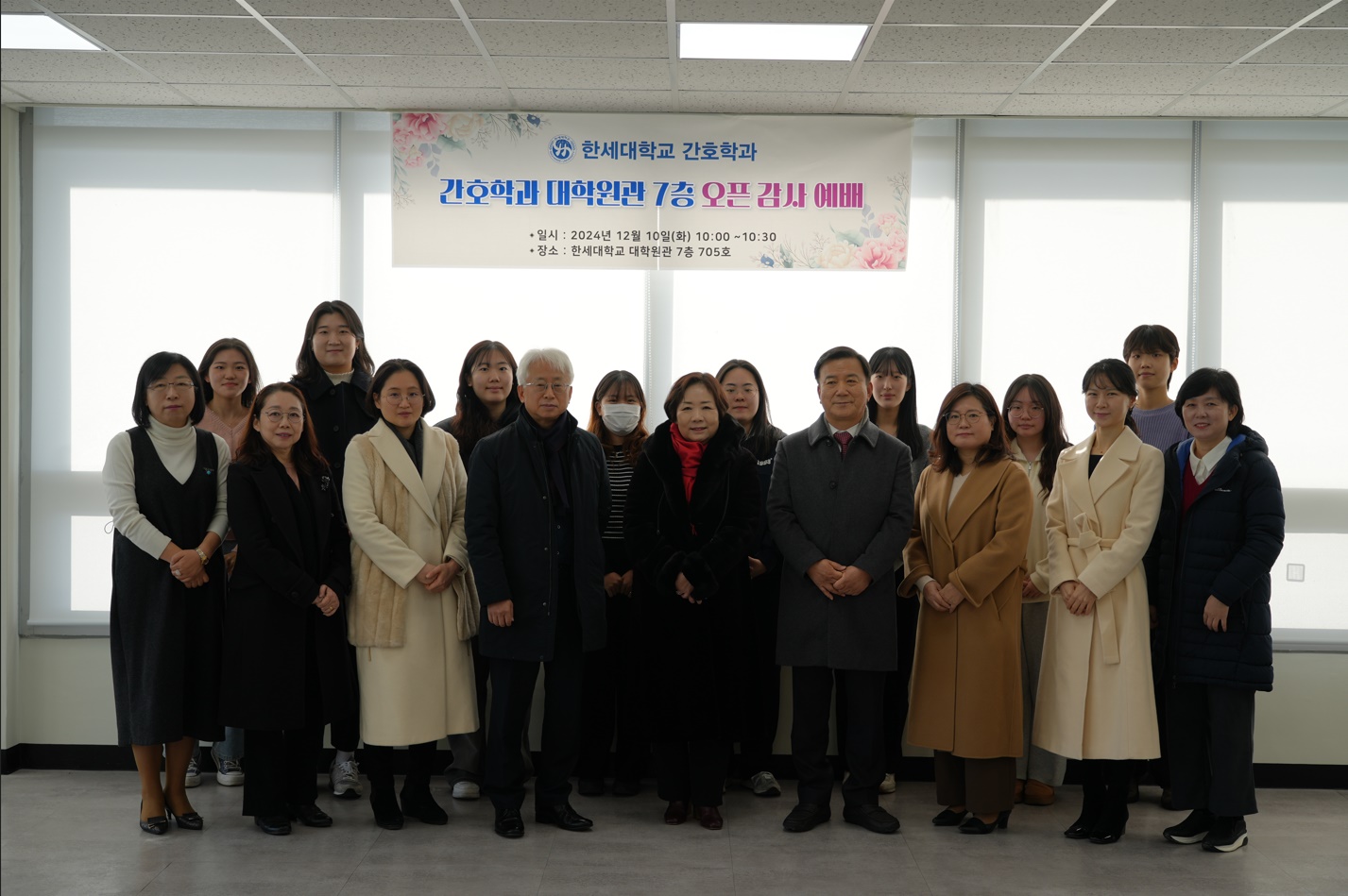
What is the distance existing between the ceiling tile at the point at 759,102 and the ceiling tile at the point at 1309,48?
1.71m

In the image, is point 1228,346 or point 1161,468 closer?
point 1161,468

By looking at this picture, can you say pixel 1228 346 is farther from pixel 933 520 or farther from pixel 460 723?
pixel 460 723

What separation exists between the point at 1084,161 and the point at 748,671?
9.93 feet

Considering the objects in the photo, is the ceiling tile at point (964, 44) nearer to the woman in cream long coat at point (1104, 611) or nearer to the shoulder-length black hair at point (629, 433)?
the woman in cream long coat at point (1104, 611)

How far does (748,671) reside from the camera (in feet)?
12.7

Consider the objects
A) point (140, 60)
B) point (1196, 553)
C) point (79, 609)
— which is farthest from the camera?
point (79, 609)

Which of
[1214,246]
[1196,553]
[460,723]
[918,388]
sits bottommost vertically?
[460,723]

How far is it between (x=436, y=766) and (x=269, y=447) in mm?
1830

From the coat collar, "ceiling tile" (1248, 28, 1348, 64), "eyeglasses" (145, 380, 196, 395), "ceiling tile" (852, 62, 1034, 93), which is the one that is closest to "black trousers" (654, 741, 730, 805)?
the coat collar

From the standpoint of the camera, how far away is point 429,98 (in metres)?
4.79

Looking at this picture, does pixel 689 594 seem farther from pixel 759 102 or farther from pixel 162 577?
pixel 759 102

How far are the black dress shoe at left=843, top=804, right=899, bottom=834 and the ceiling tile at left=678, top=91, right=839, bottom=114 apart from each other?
3003 millimetres

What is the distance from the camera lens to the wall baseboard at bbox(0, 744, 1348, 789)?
4.67 metres

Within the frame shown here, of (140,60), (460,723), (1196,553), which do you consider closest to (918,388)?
(1196,553)
